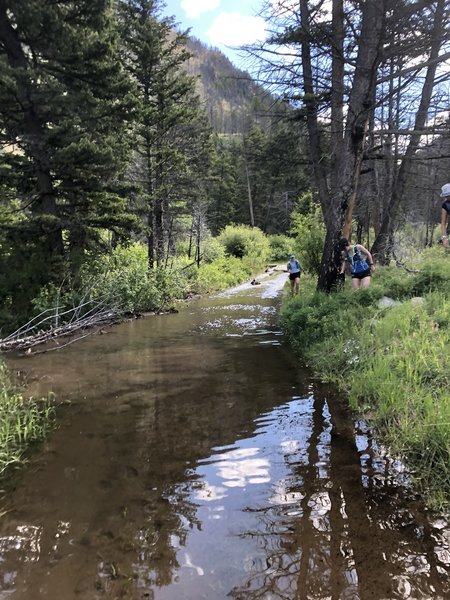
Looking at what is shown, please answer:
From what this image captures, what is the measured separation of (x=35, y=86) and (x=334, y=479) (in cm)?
1231

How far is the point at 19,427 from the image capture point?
5152 millimetres

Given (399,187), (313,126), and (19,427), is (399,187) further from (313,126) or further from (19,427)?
(19,427)

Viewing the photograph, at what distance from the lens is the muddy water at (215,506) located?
2.90 meters

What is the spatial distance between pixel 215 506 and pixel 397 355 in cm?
323

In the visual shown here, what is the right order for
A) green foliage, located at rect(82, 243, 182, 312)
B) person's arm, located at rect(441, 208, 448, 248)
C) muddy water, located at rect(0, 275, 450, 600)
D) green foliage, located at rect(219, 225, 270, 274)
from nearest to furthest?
muddy water, located at rect(0, 275, 450, 600) → person's arm, located at rect(441, 208, 448, 248) → green foliage, located at rect(82, 243, 182, 312) → green foliage, located at rect(219, 225, 270, 274)

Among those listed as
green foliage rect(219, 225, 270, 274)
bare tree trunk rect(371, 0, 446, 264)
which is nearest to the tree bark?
bare tree trunk rect(371, 0, 446, 264)

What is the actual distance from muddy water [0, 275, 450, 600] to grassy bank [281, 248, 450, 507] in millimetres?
290

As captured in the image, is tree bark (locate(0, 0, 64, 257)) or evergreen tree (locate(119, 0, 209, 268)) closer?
tree bark (locate(0, 0, 64, 257))

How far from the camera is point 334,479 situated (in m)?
4.07

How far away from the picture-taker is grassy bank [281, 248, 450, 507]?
13.2ft

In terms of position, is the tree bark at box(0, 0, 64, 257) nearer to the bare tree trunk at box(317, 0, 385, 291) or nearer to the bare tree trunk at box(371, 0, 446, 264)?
the bare tree trunk at box(317, 0, 385, 291)

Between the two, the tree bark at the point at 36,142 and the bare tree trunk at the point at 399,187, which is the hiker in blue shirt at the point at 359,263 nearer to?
the bare tree trunk at the point at 399,187

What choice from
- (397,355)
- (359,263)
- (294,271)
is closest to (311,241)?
(294,271)

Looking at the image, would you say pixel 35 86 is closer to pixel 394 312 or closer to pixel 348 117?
pixel 348 117
